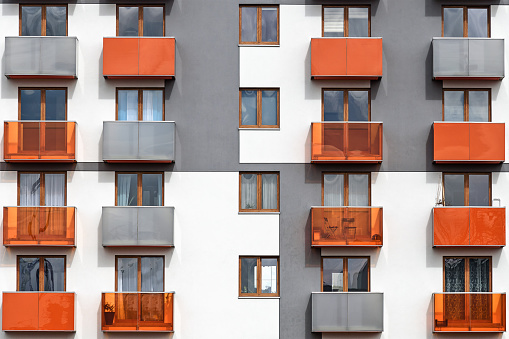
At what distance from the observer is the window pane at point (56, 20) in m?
24.4

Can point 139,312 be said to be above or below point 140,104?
below

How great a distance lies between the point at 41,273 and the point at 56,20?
8232 mm

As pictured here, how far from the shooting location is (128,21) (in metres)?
24.4

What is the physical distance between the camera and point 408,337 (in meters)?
23.6

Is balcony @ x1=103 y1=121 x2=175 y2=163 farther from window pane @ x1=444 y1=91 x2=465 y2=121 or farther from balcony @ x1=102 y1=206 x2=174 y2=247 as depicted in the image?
window pane @ x1=444 y1=91 x2=465 y2=121

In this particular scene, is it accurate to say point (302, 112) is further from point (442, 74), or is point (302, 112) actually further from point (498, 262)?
point (498, 262)

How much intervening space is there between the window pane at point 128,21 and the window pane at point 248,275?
824 cm

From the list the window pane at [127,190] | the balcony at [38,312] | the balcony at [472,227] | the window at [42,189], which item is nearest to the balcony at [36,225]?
the window at [42,189]

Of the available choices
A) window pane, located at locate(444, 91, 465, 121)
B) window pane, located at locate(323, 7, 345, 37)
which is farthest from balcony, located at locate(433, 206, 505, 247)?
window pane, located at locate(323, 7, 345, 37)

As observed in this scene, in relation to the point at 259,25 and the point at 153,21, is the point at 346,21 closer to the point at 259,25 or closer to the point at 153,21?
the point at 259,25

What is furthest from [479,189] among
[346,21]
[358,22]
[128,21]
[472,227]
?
[128,21]

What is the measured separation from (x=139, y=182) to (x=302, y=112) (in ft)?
18.8

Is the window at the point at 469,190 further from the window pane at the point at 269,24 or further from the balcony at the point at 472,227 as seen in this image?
the window pane at the point at 269,24

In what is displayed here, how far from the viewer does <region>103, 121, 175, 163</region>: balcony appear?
77.0 ft
